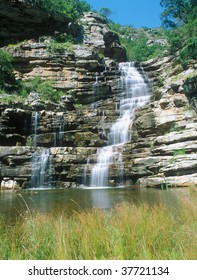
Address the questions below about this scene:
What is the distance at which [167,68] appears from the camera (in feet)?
97.7

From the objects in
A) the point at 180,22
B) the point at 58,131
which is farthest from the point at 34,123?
the point at 180,22

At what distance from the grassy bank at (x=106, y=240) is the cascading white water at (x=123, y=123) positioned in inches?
612

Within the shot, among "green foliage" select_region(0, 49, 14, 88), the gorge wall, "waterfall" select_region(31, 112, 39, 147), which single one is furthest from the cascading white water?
"green foliage" select_region(0, 49, 14, 88)

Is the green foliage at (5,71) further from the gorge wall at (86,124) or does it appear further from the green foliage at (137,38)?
the green foliage at (137,38)

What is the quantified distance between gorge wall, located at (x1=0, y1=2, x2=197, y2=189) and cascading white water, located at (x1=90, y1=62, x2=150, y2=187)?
0.42 meters

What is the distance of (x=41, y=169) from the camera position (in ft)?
65.9

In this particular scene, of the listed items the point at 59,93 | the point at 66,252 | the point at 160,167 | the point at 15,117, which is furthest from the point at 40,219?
the point at 59,93

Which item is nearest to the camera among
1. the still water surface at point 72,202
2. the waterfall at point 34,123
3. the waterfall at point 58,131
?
the still water surface at point 72,202

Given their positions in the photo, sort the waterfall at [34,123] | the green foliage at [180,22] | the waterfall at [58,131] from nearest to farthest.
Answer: the waterfall at [58,131], the waterfall at [34,123], the green foliage at [180,22]

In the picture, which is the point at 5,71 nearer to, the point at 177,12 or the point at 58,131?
the point at 58,131

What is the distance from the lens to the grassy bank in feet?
10.0

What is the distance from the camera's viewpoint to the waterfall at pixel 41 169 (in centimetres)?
1992

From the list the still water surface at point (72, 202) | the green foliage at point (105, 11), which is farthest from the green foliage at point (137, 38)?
the still water surface at point (72, 202)

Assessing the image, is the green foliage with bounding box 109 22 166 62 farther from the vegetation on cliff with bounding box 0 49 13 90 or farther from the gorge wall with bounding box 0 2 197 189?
the vegetation on cliff with bounding box 0 49 13 90
